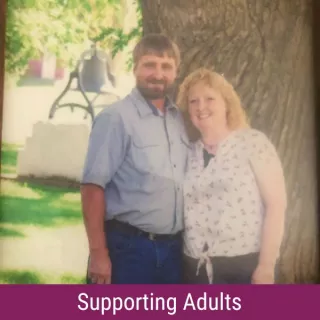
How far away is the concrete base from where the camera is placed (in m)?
1.42

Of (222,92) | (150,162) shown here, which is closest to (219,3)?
(222,92)

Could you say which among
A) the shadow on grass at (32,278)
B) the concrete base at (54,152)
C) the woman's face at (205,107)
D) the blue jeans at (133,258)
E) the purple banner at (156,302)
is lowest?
the purple banner at (156,302)

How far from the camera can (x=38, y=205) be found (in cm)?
140

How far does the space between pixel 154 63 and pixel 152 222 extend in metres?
0.43

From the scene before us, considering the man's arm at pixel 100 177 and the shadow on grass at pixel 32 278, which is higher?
the man's arm at pixel 100 177

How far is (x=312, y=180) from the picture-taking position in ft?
4.91

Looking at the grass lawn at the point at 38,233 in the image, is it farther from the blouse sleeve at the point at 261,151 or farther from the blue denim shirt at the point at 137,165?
the blouse sleeve at the point at 261,151

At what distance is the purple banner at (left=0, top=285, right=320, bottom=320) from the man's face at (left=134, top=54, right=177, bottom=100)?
1.71 feet

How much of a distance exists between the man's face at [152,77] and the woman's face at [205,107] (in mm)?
81

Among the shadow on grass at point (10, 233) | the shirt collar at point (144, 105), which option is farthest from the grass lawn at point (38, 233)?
the shirt collar at point (144, 105)

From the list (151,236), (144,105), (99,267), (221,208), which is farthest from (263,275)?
(144,105)

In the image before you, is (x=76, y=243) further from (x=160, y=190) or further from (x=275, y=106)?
(x=275, y=106)

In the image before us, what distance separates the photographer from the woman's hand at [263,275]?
143 cm

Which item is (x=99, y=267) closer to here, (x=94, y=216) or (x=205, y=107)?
(x=94, y=216)
